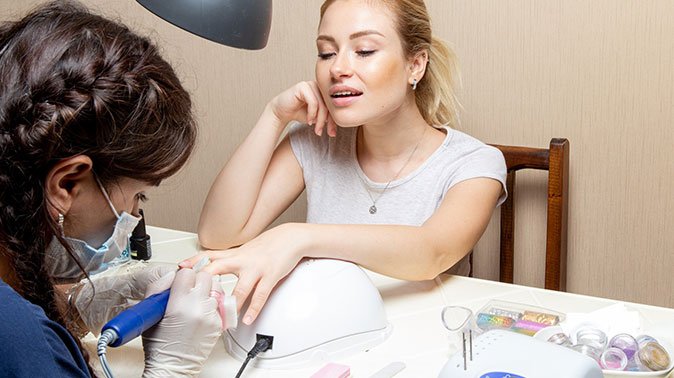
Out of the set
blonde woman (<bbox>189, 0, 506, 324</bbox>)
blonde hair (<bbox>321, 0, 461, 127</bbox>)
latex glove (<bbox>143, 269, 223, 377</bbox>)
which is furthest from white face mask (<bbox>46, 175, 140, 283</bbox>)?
blonde hair (<bbox>321, 0, 461, 127</bbox>)

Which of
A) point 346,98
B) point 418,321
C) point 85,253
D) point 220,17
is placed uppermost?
point 220,17

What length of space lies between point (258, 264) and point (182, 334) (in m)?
0.18

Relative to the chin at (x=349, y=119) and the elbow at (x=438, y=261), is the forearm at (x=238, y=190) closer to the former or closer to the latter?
the chin at (x=349, y=119)

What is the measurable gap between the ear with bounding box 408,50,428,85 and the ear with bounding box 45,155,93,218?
0.91 meters

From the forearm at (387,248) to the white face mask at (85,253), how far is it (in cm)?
33

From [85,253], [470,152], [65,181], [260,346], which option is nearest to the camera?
[65,181]

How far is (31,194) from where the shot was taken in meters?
0.79

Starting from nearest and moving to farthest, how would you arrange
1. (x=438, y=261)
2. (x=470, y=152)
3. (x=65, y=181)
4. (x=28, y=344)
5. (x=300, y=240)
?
(x=28, y=344)
(x=65, y=181)
(x=300, y=240)
(x=438, y=261)
(x=470, y=152)

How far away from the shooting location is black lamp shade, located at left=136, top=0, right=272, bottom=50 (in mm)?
937

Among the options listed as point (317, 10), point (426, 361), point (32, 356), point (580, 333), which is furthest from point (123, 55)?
point (317, 10)

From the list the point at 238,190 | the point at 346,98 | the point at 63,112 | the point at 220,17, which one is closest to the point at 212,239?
the point at 238,190

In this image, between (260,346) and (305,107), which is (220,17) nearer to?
(260,346)

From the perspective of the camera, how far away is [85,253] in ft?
3.06

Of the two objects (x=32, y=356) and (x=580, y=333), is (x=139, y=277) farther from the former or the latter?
(x=580, y=333)
